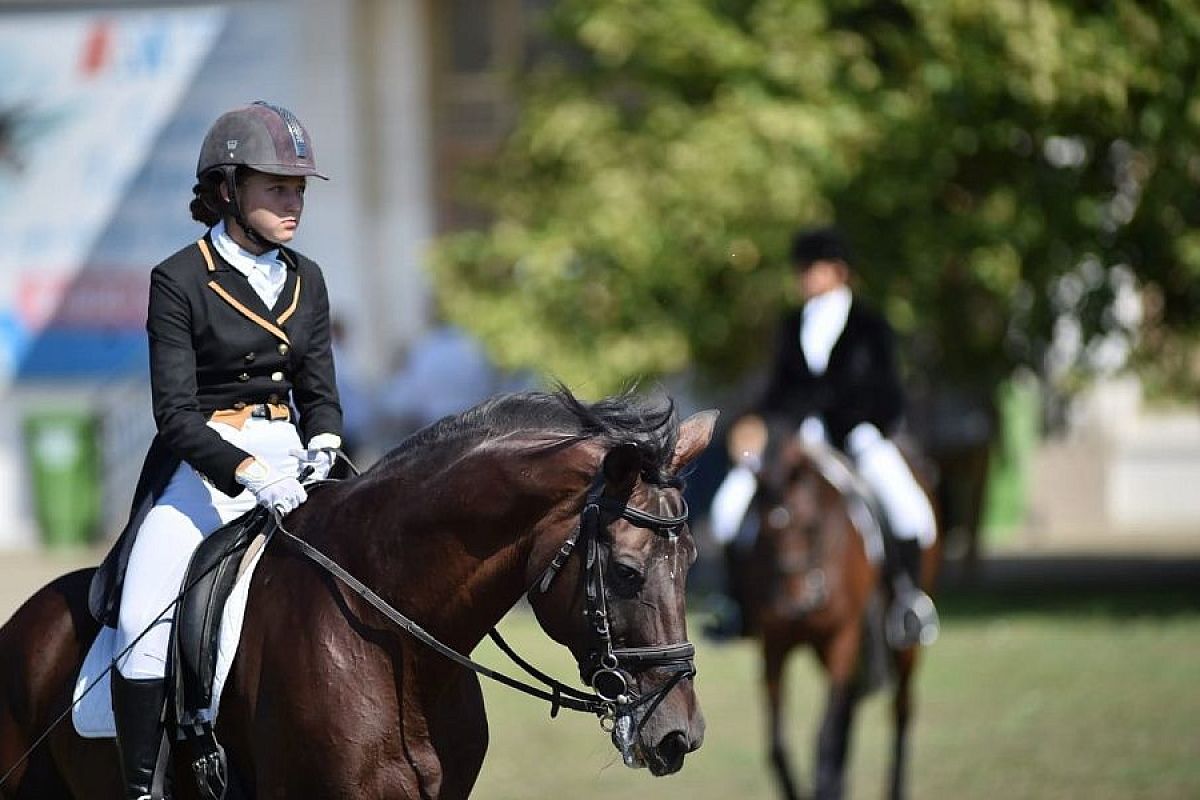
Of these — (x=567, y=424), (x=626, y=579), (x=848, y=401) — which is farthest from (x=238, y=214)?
(x=848, y=401)

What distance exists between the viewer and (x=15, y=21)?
22188mm

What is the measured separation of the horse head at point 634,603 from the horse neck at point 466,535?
14cm

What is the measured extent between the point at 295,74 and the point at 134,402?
409 centimetres

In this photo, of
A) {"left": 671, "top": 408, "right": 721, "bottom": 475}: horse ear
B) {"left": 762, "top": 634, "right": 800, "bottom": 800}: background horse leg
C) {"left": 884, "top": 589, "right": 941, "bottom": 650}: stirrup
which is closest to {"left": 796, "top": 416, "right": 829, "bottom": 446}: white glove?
{"left": 884, "top": 589, "right": 941, "bottom": 650}: stirrup

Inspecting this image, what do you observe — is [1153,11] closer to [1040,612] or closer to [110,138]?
[1040,612]

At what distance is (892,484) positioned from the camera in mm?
10164

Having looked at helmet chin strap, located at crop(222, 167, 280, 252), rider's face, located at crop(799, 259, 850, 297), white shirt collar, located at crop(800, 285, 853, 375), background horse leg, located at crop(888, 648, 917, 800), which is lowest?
background horse leg, located at crop(888, 648, 917, 800)

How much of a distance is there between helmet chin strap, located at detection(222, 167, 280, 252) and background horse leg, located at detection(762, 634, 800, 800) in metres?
4.91

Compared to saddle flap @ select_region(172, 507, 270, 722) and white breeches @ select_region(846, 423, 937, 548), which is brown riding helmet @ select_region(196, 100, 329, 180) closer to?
saddle flap @ select_region(172, 507, 270, 722)

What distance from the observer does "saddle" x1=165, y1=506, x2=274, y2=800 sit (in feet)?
16.2

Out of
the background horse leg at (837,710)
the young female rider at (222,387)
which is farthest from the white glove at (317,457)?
the background horse leg at (837,710)

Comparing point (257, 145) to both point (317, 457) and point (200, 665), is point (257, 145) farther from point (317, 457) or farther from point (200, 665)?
point (200, 665)

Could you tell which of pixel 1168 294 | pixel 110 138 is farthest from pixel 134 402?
pixel 1168 294

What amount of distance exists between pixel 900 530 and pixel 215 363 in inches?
223
